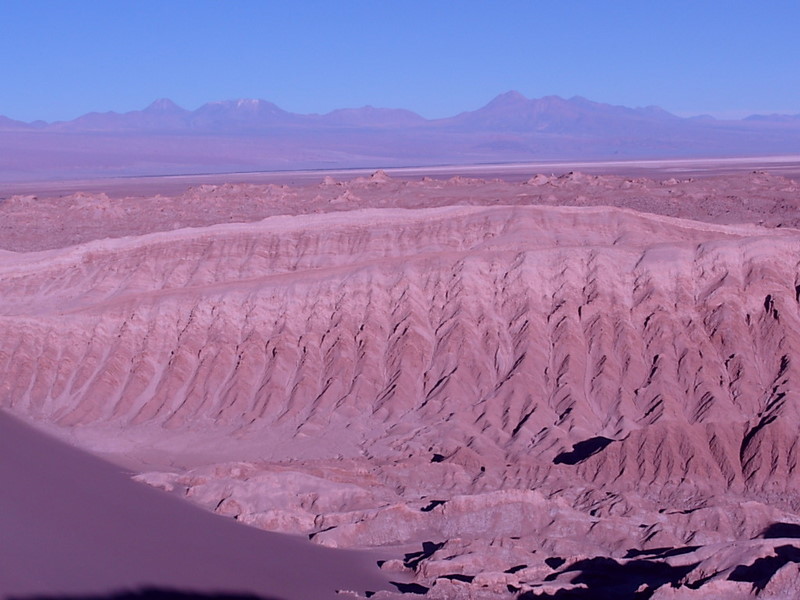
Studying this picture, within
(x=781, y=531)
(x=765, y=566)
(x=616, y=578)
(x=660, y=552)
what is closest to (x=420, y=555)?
(x=616, y=578)

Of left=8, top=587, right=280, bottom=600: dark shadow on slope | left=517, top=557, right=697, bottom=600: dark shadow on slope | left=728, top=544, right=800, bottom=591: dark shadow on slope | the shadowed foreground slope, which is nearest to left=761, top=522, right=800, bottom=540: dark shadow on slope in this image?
left=517, top=557, right=697, bottom=600: dark shadow on slope

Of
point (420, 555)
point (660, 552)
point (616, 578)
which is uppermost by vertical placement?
point (616, 578)

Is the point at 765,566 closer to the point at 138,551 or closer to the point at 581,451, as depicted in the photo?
the point at 581,451

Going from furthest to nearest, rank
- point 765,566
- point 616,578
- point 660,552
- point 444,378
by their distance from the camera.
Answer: point 444,378
point 660,552
point 616,578
point 765,566

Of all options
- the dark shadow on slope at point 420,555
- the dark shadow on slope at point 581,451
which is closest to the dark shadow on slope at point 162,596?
the dark shadow on slope at point 420,555

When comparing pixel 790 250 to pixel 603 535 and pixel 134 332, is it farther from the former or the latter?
pixel 134 332

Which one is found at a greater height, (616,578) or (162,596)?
(616,578)

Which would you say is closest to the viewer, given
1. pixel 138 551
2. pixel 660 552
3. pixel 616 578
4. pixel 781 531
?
pixel 616 578

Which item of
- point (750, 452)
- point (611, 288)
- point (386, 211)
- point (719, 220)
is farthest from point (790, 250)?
point (719, 220)
